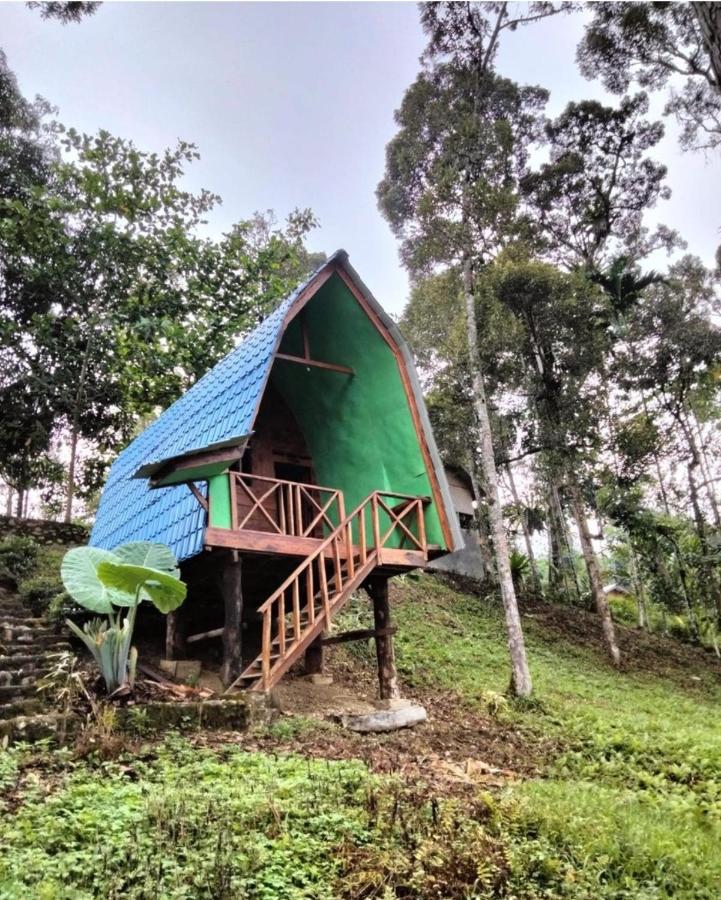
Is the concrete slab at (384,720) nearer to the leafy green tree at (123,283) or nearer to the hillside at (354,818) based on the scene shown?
the hillside at (354,818)

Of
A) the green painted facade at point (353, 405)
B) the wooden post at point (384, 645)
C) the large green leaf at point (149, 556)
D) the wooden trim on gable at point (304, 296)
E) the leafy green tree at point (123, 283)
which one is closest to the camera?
the large green leaf at point (149, 556)

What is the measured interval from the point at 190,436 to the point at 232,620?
8.93 feet

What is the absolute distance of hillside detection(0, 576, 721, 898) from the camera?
3.53 m

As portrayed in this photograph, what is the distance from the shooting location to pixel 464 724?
940 centimetres

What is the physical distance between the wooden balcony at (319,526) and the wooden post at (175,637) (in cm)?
178

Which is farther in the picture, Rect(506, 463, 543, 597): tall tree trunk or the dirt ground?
Rect(506, 463, 543, 597): tall tree trunk

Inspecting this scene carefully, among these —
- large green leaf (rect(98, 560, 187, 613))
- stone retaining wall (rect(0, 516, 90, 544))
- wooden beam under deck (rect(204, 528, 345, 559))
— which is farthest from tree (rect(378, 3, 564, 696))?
stone retaining wall (rect(0, 516, 90, 544))

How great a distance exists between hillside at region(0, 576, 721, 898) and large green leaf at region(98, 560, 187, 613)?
5.29 feet

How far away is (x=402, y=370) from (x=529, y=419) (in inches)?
426

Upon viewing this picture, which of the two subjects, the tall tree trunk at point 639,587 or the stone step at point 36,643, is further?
the tall tree trunk at point 639,587

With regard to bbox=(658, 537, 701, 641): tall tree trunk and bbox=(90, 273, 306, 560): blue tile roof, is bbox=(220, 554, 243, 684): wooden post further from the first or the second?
bbox=(658, 537, 701, 641): tall tree trunk

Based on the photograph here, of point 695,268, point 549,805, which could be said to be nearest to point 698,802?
point 549,805

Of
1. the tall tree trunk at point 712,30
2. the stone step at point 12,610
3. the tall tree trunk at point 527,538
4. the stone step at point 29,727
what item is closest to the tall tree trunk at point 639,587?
the tall tree trunk at point 527,538

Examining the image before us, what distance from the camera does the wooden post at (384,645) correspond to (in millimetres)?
9578
